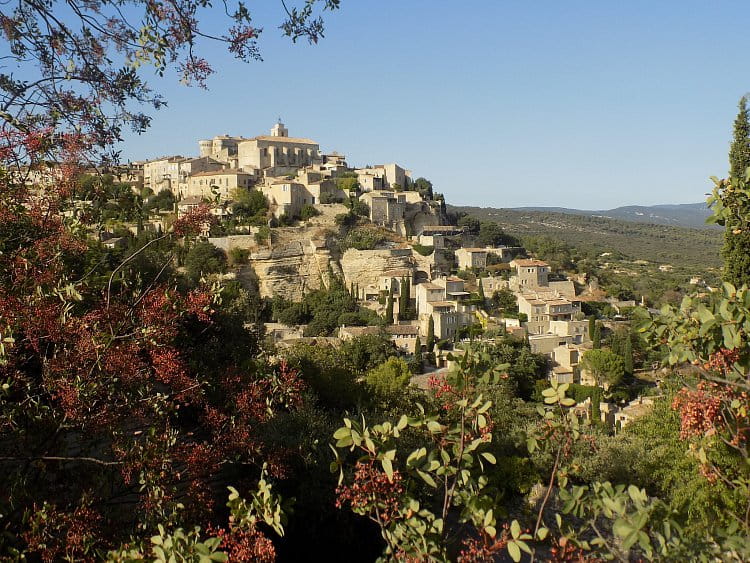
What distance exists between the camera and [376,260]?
37469mm

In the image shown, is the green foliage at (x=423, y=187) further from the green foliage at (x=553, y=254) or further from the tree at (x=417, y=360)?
the tree at (x=417, y=360)

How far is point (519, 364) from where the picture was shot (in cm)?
2430

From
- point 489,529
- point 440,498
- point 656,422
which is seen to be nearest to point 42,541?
point 489,529

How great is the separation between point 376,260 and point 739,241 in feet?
88.6

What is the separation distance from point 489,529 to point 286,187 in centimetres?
3883

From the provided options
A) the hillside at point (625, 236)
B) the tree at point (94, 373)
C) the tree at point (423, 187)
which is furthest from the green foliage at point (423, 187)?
the tree at point (94, 373)

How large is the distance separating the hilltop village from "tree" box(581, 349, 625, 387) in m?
0.32

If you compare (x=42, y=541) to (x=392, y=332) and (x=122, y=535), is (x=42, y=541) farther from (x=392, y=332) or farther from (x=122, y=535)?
(x=392, y=332)

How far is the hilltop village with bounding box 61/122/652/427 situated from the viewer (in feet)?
98.2

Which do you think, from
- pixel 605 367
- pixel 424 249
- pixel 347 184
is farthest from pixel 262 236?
pixel 605 367

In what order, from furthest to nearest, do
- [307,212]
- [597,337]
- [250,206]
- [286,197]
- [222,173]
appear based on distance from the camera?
[222,173] < [286,197] < [307,212] < [250,206] < [597,337]

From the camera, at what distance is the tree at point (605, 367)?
2539 cm

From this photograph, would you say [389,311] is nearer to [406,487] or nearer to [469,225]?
[469,225]

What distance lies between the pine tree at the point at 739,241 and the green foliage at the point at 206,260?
2602 centimetres
